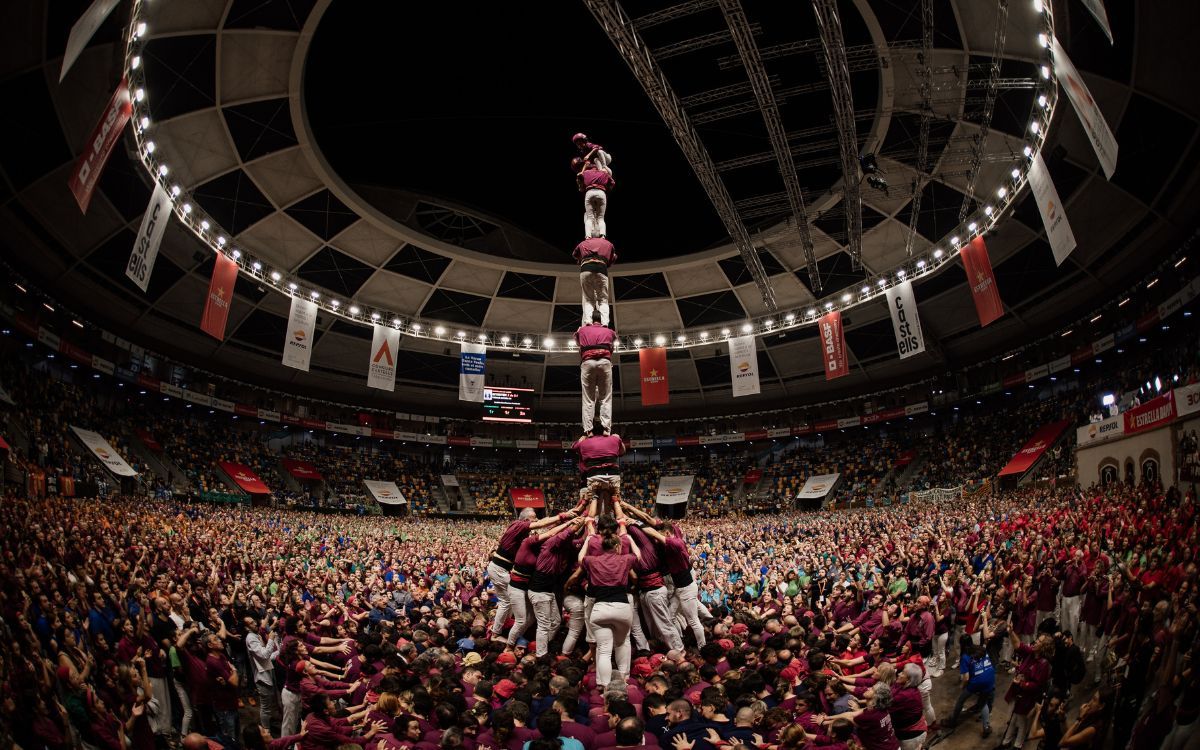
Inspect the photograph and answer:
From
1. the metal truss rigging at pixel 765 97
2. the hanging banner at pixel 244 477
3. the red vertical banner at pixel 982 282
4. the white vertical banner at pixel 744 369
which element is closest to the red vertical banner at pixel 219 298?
the hanging banner at pixel 244 477

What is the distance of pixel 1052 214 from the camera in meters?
18.3

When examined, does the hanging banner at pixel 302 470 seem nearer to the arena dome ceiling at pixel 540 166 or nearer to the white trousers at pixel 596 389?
the arena dome ceiling at pixel 540 166

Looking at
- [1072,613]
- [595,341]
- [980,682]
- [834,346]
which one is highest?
[834,346]

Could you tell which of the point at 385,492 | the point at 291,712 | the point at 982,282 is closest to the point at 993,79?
the point at 982,282

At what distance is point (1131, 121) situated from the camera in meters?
20.8

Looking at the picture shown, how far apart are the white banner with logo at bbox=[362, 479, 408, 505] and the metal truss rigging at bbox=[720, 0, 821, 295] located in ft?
98.2

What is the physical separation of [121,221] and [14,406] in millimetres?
7779

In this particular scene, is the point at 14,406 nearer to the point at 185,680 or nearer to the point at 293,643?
the point at 185,680

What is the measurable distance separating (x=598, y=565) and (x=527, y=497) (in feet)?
129

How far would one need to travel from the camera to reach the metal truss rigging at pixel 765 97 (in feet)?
54.9

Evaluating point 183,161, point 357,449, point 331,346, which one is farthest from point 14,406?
point 357,449

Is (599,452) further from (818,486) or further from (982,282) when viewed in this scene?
(818,486)

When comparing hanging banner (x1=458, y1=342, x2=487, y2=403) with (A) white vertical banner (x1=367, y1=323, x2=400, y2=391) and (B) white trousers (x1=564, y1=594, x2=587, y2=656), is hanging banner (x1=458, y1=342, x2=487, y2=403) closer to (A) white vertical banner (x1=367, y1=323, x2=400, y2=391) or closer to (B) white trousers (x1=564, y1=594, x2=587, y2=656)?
(A) white vertical banner (x1=367, y1=323, x2=400, y2=391)

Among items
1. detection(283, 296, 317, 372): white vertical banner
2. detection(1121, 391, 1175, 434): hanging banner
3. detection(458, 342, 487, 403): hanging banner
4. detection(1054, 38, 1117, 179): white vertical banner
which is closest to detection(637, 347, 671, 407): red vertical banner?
detection(458, 342, 487, 403): hanging banner
